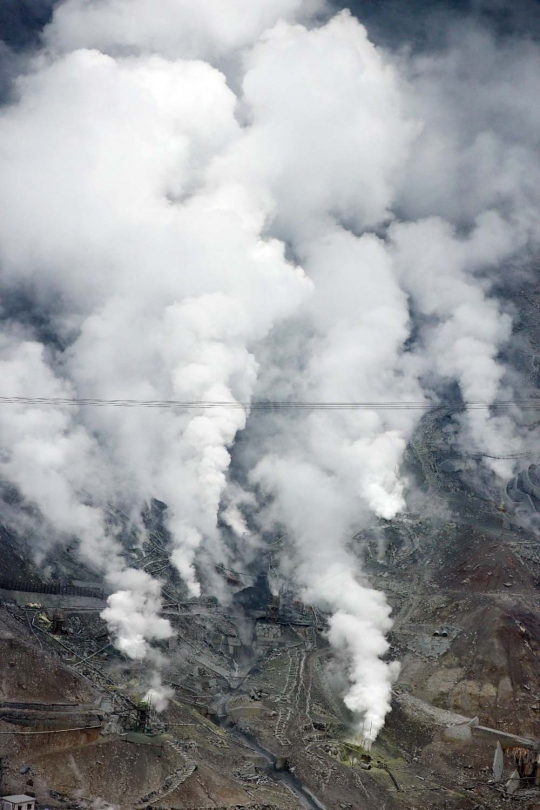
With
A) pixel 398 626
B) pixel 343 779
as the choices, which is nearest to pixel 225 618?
pixel 398 626

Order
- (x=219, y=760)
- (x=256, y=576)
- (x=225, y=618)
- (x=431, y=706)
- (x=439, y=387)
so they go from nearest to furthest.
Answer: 1. (x=219, y=760)
2. (x=431, y=706)
3. (x=225, y=618)
4. (x=256, y=576)
5. (x=439, y=387)

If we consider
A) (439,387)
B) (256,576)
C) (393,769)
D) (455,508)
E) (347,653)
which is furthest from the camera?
(439,387)

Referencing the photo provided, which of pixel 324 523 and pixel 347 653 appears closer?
pixel 347 653

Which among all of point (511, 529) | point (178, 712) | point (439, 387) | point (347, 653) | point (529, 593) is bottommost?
point (178, 712)

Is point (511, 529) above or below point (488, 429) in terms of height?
below

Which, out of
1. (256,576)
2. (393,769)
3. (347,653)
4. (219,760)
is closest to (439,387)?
(256,576)

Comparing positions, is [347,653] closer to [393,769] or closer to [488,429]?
[393,769]
